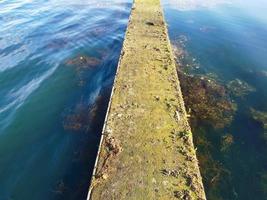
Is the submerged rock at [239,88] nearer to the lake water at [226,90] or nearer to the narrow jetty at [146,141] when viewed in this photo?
the lake water at [226,90]

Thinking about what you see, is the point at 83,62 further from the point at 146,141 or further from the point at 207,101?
the point at 146,141

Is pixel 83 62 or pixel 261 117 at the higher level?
pixel 261 117

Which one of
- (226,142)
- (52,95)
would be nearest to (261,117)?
(226,142)

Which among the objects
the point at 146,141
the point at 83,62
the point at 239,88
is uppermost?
the point at 146,141

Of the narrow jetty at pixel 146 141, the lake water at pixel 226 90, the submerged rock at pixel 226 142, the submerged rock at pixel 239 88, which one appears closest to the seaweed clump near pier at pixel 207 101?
the lake water at pixel 226 90

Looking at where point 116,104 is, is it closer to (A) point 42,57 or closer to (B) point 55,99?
(B) point 55,99

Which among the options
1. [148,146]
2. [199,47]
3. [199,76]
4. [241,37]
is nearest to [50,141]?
[148,146]
